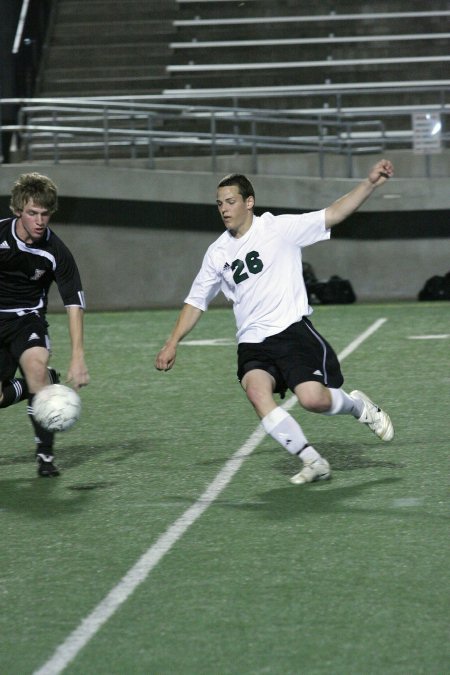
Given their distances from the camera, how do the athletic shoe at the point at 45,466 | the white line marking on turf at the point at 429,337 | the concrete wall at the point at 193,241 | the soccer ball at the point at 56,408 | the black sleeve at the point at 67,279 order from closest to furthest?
1. the soccer ball at the point at 56,408
2. the black sleeve at the point at 67,279
3. the athletic shoe at the point at 45,466
4. the white line marking on turf at the point at 429,337
5. the concrete wall at the point at 193,241

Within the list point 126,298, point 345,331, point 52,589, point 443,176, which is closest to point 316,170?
point 443,176

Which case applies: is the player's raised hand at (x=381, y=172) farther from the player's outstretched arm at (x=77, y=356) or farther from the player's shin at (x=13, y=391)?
the player's shin at (x=13, y=391)

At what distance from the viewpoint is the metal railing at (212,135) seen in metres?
20.6

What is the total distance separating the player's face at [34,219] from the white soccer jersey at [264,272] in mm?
808

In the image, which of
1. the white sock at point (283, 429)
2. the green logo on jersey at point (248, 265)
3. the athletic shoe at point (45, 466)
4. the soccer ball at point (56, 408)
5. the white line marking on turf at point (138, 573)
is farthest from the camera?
the athletic shoe at point (45, 466)

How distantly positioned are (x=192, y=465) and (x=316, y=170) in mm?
15305

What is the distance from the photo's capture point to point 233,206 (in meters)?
6.30

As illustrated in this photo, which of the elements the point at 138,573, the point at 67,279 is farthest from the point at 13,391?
A: the point at 138,573

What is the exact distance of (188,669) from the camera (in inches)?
146

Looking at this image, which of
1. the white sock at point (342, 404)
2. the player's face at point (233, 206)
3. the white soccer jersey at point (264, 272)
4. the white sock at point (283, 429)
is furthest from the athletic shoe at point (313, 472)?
the player's face at point (233, 206)

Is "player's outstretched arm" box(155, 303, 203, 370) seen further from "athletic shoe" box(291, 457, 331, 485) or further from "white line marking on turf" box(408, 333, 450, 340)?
"white line marking on turf" box(408, 333, 450, 340)

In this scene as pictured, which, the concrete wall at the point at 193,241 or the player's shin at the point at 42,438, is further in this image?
the concrete wall at the point at 193,241

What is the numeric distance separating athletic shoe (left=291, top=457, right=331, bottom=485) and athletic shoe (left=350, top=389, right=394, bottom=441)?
1.51ft

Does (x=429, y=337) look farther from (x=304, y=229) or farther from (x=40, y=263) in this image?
(x=40, y=263)
